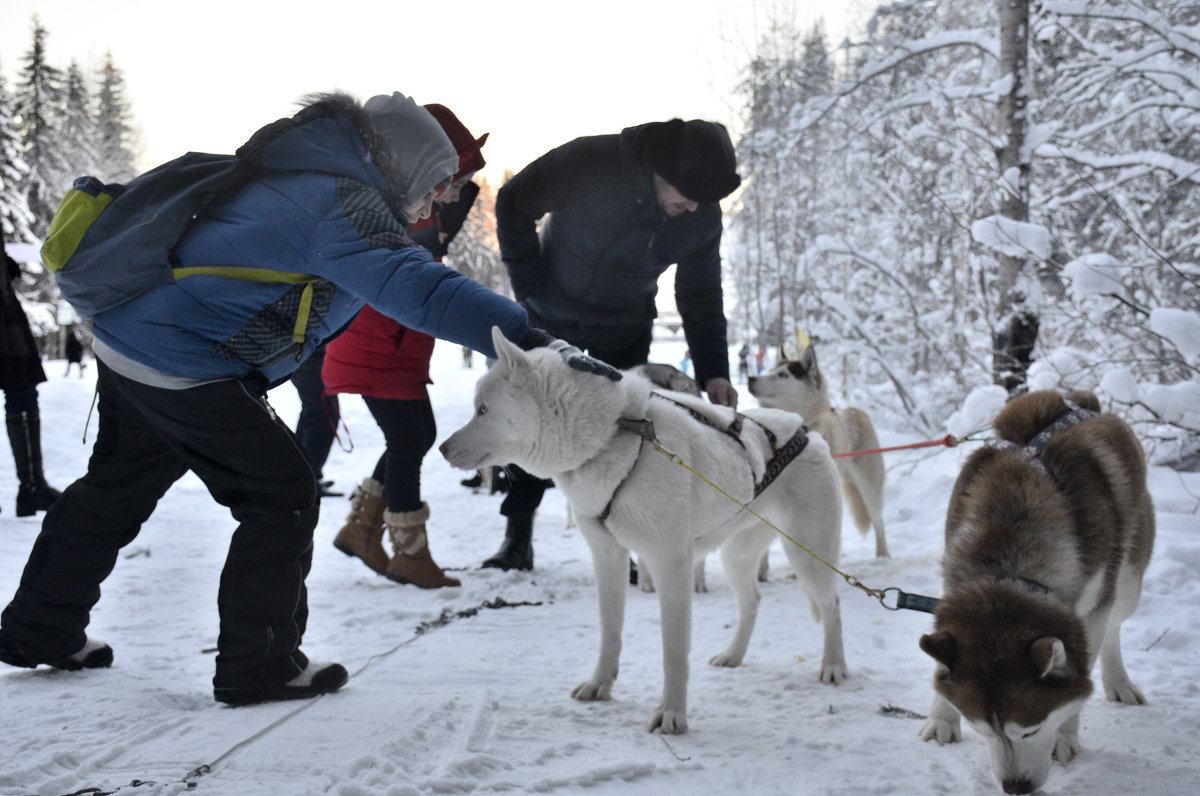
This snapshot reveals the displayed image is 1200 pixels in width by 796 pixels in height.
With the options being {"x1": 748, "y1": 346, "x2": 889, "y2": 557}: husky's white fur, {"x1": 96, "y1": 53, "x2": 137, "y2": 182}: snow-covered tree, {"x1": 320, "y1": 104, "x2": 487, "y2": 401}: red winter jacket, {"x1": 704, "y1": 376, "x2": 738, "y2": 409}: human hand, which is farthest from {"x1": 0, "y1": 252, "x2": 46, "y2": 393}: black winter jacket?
{"x1": 96, "y1": 53, "x2": 137, "y2": 182}: snow-covered tree

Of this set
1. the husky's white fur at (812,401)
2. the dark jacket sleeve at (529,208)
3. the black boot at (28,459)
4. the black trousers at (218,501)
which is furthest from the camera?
the husky's white fur at (812,401)

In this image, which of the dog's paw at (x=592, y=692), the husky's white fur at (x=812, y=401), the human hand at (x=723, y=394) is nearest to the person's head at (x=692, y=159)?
the human hand at (x=723, y=394)

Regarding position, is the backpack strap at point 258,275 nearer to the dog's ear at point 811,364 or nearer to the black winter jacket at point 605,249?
the black winter jacket at point 605,249

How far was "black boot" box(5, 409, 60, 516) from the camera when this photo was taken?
5184 millimetres

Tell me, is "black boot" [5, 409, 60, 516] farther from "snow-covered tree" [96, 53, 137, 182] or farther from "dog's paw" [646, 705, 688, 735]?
"snow-covered tree" [96, 53, 137, 182]

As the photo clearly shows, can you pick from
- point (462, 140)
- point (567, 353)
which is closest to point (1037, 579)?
point (567, 353)

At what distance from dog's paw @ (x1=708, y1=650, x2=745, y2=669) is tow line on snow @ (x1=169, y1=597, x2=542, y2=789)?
1.08 metres

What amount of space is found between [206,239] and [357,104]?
58cm

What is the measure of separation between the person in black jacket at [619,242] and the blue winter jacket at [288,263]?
1501mm

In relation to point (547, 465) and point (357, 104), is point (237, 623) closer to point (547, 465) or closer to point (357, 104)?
point (547, 465)

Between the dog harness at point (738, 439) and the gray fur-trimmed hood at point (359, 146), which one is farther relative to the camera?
the dog harness at point (738, 439)

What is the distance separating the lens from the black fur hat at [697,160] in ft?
10.3

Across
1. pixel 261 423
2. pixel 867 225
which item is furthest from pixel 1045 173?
pixel 261 423

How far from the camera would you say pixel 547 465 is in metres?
2.49
